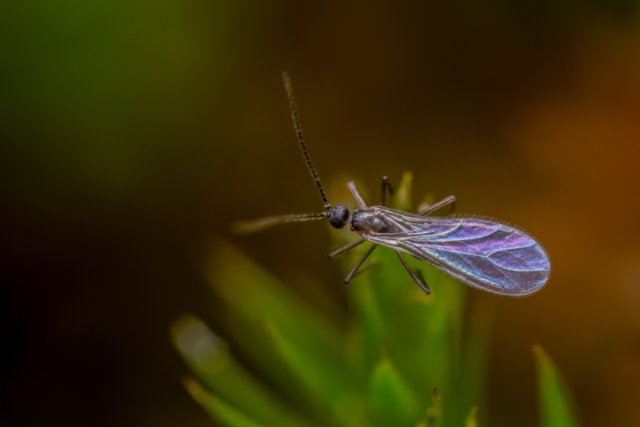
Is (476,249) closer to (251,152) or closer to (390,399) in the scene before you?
(390,399)

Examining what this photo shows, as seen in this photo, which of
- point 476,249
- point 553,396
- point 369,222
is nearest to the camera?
point 553,396

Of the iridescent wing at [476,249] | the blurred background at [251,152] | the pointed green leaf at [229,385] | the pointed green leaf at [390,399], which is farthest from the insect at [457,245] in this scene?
the blurred background at [251,152]

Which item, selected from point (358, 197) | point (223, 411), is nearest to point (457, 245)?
point (358, 197)

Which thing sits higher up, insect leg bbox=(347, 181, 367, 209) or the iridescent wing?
insect leg bbox=(347, 181, 367, 209)

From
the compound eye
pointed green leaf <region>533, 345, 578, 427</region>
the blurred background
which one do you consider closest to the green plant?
pointed green leaf <region>533, 345, 578, 427</region>

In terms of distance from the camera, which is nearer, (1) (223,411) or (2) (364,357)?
(1) (223,411)

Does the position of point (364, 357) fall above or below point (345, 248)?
below

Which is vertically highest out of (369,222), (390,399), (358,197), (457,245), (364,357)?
(358,197)

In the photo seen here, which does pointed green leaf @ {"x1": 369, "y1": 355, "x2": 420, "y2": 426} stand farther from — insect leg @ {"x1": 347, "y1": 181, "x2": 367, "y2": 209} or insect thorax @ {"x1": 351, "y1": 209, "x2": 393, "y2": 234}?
insect leg @ {"x1": 347, "y1": 181, "x2": 367, "y2": 209}

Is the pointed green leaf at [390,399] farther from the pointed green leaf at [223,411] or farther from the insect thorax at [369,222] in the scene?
the insect thorax at [369,222]
